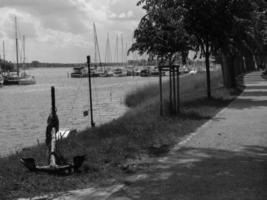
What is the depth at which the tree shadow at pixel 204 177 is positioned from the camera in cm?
621

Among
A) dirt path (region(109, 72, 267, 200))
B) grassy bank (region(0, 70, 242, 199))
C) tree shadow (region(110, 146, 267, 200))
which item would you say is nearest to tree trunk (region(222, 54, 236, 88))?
grassy bank (region(0, 70, 242, 199))

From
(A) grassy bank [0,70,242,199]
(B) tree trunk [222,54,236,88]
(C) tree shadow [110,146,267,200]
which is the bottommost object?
(C) tree shadow [110,146,267,200]

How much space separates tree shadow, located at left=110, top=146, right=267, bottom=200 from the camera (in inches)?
245

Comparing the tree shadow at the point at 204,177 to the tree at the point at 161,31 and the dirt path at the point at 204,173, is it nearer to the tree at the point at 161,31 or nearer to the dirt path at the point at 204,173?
the dirt path at the point at 204,173

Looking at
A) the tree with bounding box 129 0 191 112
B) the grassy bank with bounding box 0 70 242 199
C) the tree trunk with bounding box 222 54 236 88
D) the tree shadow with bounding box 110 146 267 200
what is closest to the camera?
the tree shadow with bounding box 110 146 267 200

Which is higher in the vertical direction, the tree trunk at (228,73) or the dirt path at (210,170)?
the tree trunk at (228,73)

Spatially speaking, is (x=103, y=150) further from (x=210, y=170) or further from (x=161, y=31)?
(x=161, y=31)

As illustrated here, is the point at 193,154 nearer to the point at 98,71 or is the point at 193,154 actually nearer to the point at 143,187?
the point at 143,187

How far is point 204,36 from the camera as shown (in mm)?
20844

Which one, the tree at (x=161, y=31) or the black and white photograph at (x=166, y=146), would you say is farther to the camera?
the tree at (x=161, y=31)

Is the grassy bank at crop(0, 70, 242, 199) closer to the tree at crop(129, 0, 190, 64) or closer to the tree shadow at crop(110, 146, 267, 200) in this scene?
the tree shadow at crop(110, 146, 267, 200)

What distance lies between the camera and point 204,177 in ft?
23.3

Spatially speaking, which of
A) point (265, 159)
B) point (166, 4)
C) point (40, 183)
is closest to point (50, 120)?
point (40, 183)

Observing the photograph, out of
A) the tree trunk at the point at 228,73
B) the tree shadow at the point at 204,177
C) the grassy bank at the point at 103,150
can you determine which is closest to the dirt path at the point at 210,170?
the tree shadow at the point at 204,177
